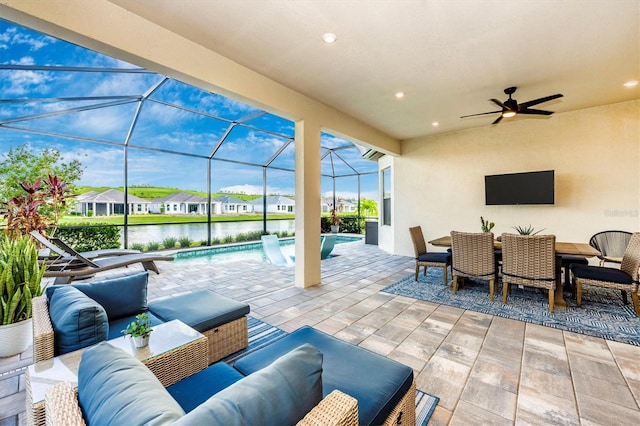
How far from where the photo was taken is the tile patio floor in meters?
1.79

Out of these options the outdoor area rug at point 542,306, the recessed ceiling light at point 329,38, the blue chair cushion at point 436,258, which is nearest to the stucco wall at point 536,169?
the outdoor area rug at point 542,306

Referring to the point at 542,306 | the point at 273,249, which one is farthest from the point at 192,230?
the point at 542,306

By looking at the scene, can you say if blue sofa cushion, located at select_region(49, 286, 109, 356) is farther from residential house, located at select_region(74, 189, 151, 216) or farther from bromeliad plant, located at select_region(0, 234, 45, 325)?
residential house, located at select_region(74, 189, 151, 216)

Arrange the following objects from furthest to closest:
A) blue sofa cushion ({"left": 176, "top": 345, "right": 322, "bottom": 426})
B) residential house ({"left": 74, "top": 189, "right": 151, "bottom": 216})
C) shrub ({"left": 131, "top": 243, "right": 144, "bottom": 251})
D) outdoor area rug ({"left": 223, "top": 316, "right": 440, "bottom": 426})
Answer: shrub ({"left": 131, "top": 243, "right": 144, "bottom": 251}) < residential house ({"left": 74, "top": 189, "right": 151, "bottom": 216}) < outdoor area rug ({"left": 223, "top": 316, "right": 440, "bottom": 426}) < blue sofa cushion ({"left": 176, "top": 345, "right": 322, "bottom": 426})

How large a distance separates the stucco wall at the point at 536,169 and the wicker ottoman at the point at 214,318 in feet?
18.7

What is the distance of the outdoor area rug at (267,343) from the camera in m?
1.77

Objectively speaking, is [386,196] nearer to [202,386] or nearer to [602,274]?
[602,274]

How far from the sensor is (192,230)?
897 cm

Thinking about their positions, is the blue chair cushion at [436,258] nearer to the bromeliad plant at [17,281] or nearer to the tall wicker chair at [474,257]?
the tall wicker chair at [474,257]

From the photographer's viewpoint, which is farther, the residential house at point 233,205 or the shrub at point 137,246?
the residential house at point 233,205

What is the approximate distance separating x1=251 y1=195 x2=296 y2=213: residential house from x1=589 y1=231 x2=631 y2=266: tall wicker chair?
845 centimetres

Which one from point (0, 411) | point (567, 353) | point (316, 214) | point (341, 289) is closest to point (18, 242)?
point (0, 411)

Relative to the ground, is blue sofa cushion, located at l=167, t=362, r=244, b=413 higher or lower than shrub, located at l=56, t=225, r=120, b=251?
lower

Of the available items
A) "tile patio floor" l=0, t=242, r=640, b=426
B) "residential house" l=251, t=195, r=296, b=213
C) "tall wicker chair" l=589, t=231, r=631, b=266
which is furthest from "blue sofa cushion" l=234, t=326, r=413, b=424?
"residential house" l=251, t=195, r=296, b=213
